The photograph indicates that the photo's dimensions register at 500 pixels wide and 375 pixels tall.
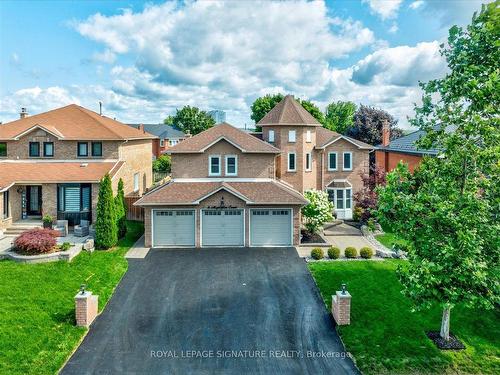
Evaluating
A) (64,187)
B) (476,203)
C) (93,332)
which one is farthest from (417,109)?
(64,187)

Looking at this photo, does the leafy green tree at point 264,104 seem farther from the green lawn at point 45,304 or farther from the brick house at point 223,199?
the green lawn at point 45,304

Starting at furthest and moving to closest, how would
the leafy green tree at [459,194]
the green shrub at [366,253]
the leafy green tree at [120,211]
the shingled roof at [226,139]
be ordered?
the shingled roof at [226,139]
the leafy green tree at [120,211]
the green shrub at [366,253]
the leafy green tree at [459,194]

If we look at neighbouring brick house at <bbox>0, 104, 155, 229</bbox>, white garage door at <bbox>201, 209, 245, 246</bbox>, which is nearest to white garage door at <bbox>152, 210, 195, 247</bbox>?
white garage door at <bbox>201, 209, 245, 246</bbox>

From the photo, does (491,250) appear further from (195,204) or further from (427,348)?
(195,204)

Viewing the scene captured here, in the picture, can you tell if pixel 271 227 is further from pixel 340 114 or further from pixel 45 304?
pixel 340 114

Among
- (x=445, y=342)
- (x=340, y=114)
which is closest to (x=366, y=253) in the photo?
(x=445, y=342)

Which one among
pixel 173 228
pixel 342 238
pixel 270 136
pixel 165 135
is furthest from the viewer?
pixel 165 135

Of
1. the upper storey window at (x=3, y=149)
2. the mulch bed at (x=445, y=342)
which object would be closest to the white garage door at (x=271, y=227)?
the mulch bed at (x=445, y=342)
